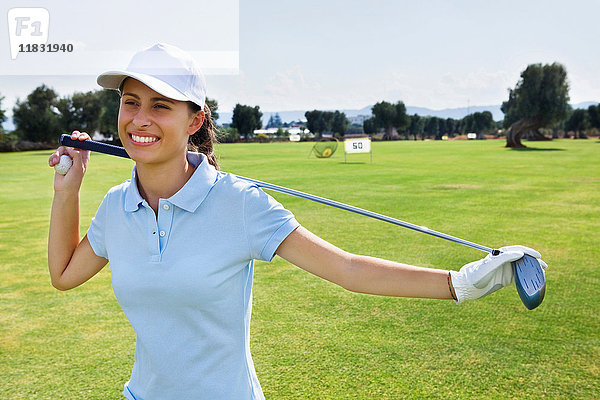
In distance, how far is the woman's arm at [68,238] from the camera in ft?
7.36

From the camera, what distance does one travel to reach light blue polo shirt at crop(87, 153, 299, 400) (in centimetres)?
184

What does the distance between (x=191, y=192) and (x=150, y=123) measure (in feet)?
0.84

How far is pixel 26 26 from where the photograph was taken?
3.71 m

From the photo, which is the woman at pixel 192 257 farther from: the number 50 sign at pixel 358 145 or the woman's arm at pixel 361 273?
the number 50 sign at pixel 358 145

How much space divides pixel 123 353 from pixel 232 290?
300 centimetres

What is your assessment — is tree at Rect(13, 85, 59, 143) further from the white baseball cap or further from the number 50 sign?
the white baseball cap

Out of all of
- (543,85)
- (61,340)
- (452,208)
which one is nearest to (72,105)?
(543,85)

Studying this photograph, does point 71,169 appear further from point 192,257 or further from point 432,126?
point 432,126

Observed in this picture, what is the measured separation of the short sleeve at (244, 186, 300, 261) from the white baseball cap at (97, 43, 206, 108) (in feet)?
1.23

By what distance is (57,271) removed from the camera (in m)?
2.26

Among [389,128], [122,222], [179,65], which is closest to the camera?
[179,65]

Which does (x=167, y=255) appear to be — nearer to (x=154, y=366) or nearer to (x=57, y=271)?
(x=154, y=366)

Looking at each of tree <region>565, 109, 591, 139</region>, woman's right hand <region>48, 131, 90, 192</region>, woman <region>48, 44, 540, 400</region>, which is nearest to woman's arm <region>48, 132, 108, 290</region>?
woman's right hand <region>48, 131, 90, 192</region>

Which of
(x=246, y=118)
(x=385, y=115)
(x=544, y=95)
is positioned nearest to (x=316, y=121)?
(x=385, y=115)
